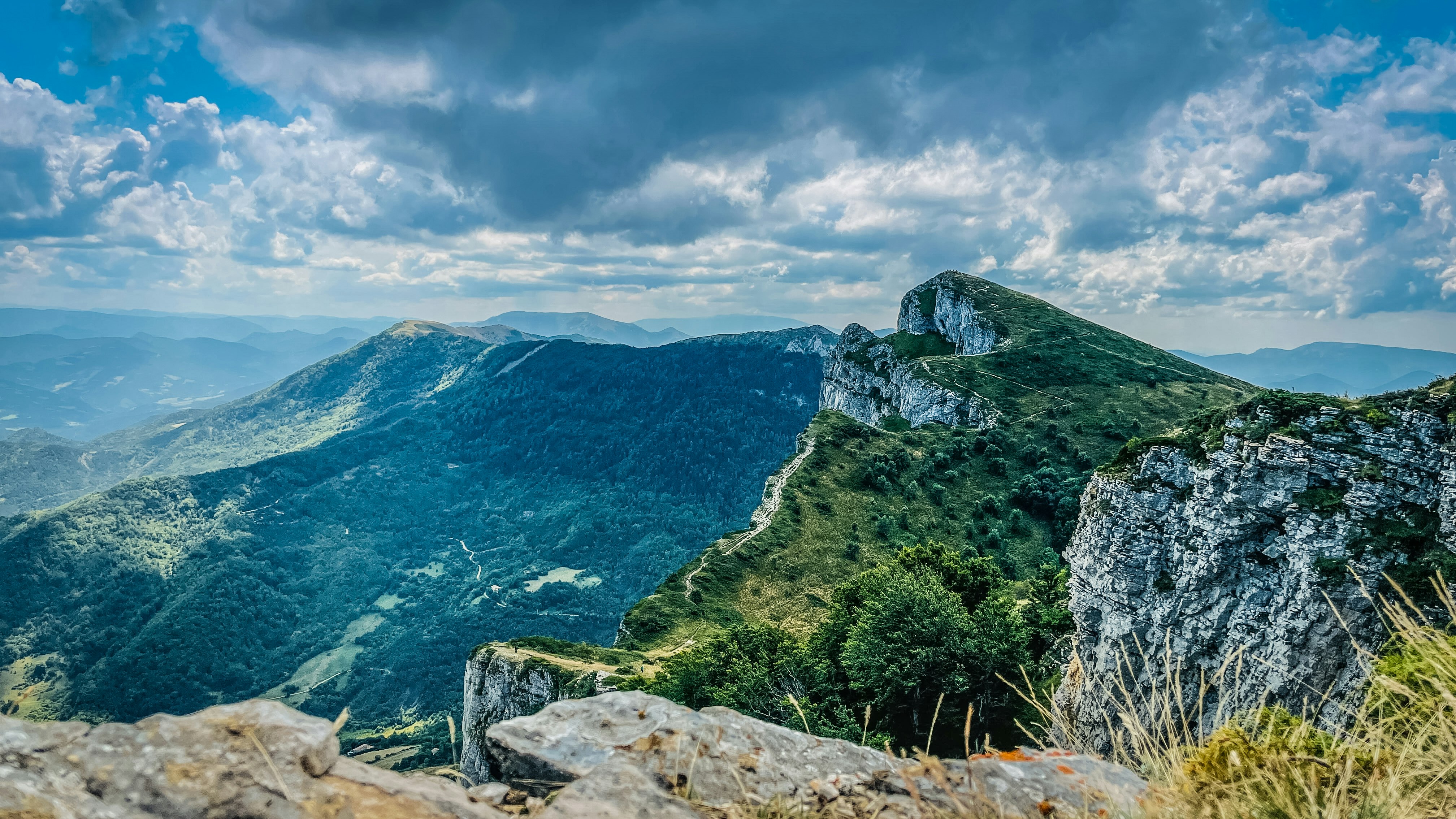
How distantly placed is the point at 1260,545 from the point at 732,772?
2833 cm

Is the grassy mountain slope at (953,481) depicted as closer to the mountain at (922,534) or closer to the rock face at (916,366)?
the mountain at (922,534)

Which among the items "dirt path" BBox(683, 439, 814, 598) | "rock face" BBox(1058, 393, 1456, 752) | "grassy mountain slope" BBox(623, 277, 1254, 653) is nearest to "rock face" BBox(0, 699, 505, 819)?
"rock face" BBox(1058, 393, 1456, 752)

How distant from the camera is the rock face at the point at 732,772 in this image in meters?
5.78

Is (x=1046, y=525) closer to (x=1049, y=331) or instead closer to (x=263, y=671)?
(x=1049, y=331)

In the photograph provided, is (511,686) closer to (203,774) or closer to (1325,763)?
(203,774)

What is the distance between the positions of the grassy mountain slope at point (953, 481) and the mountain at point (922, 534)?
0.29 meters

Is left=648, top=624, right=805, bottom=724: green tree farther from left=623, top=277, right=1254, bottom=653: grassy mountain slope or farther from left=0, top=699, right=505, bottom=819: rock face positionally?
left=0, top=699, right=505, bottom=819: rock face

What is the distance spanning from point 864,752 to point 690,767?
2373 mm

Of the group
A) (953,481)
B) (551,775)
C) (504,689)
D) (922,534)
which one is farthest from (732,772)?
(953,481)

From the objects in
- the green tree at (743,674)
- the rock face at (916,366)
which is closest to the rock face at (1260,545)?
the green tree at (743,674)

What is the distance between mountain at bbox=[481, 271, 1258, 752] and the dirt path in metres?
0.32

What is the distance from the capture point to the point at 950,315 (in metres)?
147

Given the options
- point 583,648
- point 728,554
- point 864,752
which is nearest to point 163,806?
point 864,752

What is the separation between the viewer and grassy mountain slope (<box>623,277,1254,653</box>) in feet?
202
